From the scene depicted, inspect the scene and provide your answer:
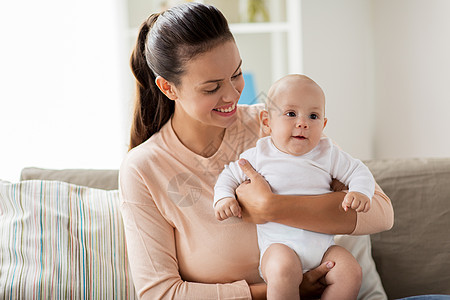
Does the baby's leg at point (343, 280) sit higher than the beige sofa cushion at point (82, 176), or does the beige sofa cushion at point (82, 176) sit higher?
the beige sofa cushion at point (82, 176)

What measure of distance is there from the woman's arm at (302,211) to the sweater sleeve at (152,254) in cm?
22

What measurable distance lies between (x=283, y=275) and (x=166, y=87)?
58 centimetres

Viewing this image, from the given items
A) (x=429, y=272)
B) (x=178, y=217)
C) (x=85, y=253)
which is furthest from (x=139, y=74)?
(x=429, y=272)

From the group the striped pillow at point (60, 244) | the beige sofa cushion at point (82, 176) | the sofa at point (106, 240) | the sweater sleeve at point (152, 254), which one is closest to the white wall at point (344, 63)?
the sofa at point (106, 240)

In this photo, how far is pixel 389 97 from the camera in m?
3.19

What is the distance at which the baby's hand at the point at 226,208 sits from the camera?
1.35 m

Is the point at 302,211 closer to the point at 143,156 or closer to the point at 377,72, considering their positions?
the point at 143,156

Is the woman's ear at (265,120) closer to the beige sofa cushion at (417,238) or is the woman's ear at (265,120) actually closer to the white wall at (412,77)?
the beige sofa cushion at (417,238)

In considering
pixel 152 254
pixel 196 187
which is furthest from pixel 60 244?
pixel 196 187

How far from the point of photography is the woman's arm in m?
1.35

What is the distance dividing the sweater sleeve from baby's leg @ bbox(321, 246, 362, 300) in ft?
0.76

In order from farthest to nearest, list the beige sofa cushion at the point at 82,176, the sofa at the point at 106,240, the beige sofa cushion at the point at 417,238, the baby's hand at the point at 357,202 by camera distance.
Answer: the beige sofa cushion at the point at 82,176
the beige sofa cushion at the point at 417,238
the sofa at the point at 106,240
the baby's hand at the point at 357,202

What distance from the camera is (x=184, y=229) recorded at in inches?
59.2

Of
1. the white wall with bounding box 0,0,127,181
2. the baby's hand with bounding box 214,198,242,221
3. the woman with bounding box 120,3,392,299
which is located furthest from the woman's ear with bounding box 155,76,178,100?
the white wall with bounding box 0,0,127,181
